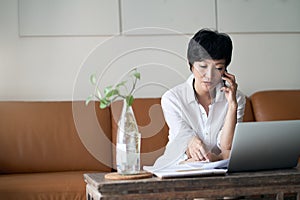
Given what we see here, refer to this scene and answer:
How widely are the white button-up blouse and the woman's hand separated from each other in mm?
64

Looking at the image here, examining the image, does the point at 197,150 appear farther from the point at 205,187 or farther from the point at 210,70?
the point at 205,187

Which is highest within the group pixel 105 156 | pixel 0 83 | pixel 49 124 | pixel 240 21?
pixel 240 21

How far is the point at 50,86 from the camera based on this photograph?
12.0 ft

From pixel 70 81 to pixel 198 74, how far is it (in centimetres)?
145

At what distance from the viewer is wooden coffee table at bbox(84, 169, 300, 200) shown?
69.9 inches

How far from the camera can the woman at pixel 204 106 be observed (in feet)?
7.77

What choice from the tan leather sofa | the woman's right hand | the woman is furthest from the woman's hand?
the tan leather sofa

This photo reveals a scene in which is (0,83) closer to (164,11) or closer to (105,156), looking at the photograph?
(105,156)

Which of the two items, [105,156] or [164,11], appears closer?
[105,156]

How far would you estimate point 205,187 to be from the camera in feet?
6.00

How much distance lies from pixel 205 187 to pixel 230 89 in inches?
25.6

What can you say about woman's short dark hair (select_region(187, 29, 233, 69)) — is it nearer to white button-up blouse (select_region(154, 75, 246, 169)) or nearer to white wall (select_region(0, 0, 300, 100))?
white button-up blouse (select_region(154, 75, 246, 169))

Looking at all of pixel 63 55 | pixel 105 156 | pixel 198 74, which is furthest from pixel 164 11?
pixel 198 74

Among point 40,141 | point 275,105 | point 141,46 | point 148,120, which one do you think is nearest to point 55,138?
point 40,141
